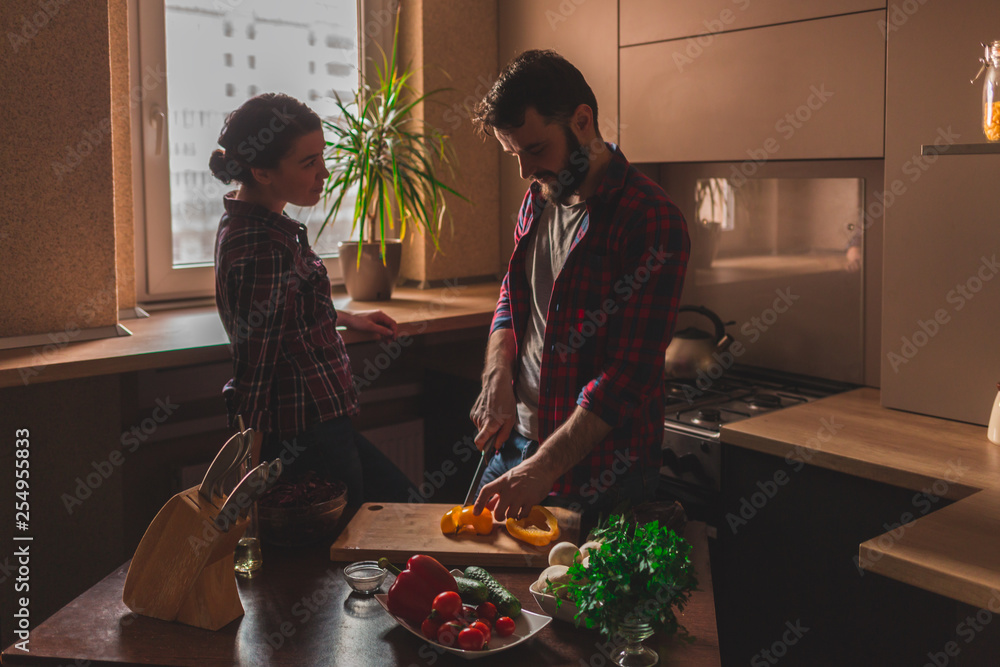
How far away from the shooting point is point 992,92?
5.54 feet

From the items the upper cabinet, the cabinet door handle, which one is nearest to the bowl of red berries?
the cabinet door handle

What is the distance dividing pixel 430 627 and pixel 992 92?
4.81ft

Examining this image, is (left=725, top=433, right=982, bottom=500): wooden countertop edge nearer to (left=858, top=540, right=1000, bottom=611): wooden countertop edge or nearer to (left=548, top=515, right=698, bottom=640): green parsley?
(left=858, top=540, right=1000, bottom=611): wooden countertop edge

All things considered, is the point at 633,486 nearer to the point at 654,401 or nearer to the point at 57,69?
the point at 654,401

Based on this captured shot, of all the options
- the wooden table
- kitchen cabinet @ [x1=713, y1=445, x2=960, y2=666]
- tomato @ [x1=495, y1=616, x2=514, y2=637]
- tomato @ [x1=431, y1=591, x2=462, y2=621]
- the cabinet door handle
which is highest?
the cabinet door handle

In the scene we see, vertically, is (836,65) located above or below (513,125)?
above

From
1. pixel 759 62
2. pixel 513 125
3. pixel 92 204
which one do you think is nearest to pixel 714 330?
pixel 759 62

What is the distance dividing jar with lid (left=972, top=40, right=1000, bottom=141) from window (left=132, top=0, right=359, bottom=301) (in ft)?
6.42

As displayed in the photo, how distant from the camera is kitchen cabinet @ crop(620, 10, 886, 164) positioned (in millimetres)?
2037

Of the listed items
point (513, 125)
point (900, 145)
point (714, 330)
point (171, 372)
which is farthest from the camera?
point (714, 330)

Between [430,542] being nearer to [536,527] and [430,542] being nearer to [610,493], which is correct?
[536,527]

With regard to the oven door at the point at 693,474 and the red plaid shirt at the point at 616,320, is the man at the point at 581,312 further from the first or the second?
the oven door at the point at 693,474

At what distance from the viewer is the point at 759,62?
2.22 m

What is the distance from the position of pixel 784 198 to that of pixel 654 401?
1130 mm
